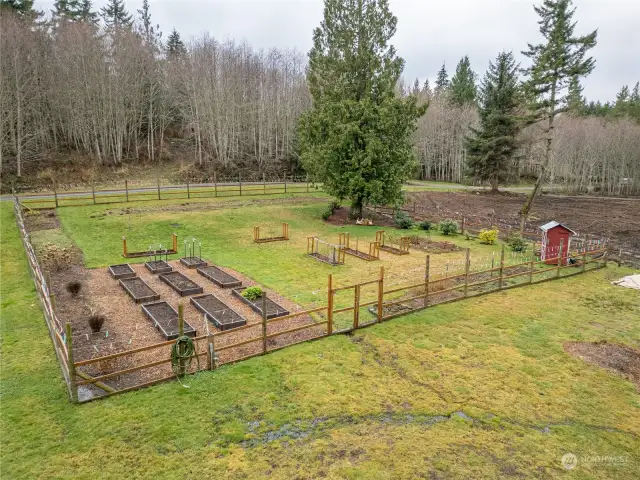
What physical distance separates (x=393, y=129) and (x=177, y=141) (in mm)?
35760

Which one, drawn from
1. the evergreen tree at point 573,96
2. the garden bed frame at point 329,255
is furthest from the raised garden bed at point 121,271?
the evergreen tree at point 573,96

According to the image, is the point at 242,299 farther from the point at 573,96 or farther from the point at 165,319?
the point at 573,96

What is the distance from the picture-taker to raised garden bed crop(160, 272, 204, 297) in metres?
13.6

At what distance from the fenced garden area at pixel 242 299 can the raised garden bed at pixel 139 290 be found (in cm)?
3

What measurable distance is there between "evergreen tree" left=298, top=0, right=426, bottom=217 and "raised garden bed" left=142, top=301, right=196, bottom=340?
656 inches

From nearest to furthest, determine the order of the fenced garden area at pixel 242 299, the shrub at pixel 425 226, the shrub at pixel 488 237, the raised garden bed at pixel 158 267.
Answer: the fenced garden area at pixel 242 299
the raised garden bed at pixel 158 267
the shrub at pixel 488 237
the shrub at pixel 425 226

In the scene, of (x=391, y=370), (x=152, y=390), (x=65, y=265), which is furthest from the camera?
(x=65, y=265)

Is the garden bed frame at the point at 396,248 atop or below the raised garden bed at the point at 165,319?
atop

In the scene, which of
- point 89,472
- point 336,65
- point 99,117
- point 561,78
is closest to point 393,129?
point 336,65

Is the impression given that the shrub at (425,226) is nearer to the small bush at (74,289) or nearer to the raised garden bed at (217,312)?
the raised garden bed at (217,312)

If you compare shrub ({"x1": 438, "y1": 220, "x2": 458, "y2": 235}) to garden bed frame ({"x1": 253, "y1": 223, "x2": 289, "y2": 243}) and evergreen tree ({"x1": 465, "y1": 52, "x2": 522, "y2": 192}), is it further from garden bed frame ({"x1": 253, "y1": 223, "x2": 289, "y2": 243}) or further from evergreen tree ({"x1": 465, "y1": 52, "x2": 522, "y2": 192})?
evergreen tree ({"x1": 465, "y1": 52, "x2": 522, "y2": 192})

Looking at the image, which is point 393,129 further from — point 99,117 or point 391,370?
point 99,117

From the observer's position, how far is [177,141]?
53125 mm

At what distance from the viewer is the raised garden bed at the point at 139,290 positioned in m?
12.7
